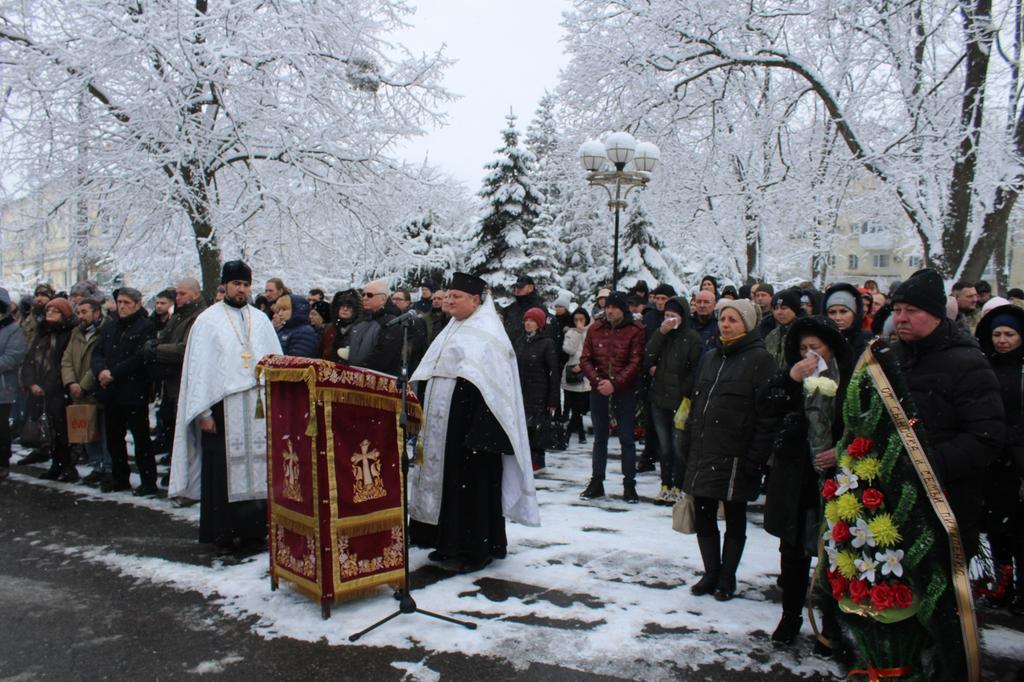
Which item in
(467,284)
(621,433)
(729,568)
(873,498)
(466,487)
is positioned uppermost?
(467,284)

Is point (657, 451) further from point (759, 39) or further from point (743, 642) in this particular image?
point (759, 39)

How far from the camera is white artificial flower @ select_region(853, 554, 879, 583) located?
3.53m

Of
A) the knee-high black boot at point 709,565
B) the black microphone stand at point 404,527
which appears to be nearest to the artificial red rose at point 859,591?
the knee-high black boot at point 709,565

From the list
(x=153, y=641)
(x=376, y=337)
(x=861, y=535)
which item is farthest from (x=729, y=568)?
(x=376, y=337)

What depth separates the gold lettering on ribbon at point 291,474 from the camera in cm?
470

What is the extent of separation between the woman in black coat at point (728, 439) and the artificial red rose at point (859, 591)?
1.06m

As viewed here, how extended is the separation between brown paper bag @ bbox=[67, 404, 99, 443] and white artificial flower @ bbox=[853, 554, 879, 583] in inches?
311

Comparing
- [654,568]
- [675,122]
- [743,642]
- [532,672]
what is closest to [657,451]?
[654,568]

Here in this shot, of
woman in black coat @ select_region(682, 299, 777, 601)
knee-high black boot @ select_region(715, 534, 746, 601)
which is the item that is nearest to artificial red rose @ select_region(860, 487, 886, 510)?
woman in black coat @ select_region(682, 299, 777, 601)

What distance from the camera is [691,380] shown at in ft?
24.5

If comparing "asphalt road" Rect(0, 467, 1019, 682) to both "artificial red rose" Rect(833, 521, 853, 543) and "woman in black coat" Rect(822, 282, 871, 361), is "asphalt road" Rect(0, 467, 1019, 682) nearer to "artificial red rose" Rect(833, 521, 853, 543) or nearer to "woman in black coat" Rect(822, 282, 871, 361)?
"artificial red rose" Rect(833, 521, 853, 543)

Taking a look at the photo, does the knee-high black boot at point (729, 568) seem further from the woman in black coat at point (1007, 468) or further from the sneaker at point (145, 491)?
the sneaker at point (145, 491)

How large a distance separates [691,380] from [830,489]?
3.71 meters

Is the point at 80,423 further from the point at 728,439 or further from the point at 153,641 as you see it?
the point at 728,439
